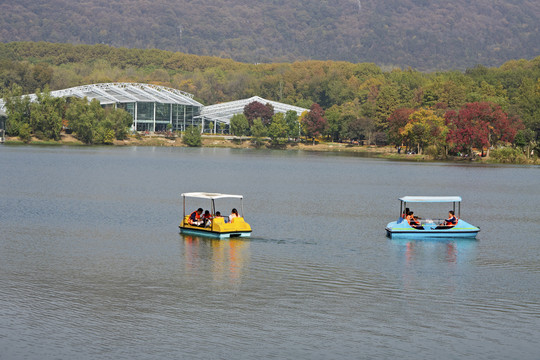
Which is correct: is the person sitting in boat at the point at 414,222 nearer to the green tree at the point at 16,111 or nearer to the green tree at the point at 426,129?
the green tree at the point at 426,129

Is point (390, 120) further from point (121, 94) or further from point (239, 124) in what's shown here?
point (121, 94)

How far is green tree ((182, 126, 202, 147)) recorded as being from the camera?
146m

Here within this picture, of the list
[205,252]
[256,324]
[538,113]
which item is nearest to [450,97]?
[538,113]

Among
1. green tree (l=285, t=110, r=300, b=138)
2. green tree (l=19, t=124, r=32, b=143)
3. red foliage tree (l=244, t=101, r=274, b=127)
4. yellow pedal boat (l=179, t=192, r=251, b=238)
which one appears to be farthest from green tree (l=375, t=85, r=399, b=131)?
yellow pedal boat (l=179, t=192, r=251, b=238)

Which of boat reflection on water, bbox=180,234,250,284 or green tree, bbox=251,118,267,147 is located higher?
green tree, bbox=251,118,267,147

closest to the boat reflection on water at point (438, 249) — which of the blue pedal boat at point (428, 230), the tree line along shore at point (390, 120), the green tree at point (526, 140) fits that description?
the blue pedal boat at point (428, 230)

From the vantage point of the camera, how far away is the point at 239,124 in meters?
149

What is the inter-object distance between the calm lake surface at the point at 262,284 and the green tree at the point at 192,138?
9616 cm

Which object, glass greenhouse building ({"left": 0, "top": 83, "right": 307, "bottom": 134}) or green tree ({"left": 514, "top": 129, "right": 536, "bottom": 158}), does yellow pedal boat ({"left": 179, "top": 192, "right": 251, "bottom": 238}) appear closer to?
green tree ({"left": 514, "top": 129, "right": 536, "bottom": 158})

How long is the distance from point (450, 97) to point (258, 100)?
145ft

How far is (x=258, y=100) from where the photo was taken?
16662 centimetres

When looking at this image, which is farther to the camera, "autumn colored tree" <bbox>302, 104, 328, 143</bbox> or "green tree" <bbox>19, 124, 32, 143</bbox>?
"autumn colored tree" <bbox>302, 104, 328, 143</bbox>

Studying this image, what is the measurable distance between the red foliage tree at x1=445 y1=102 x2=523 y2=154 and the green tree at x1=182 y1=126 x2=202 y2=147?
181 feet

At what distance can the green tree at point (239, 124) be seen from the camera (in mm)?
148750
